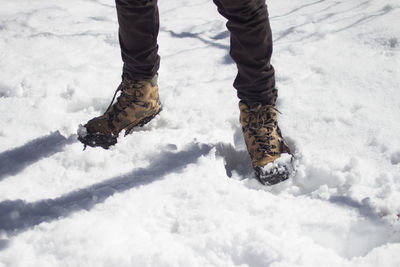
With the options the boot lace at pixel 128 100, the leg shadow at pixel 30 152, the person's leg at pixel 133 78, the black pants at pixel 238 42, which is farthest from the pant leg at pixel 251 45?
the leg shadow at pixel 30 152

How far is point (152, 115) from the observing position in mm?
1864

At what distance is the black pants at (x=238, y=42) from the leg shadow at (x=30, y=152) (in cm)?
49

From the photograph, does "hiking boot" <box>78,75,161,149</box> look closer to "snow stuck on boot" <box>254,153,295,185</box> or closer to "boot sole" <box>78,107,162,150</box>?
"boot sole" <box>78,107,162,150</box>

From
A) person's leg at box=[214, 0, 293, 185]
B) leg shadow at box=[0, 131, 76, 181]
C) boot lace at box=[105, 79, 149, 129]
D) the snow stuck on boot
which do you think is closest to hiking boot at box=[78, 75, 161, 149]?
boot lace at box=[105, 79, 149, 129]

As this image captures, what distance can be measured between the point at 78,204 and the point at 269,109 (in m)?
0.90

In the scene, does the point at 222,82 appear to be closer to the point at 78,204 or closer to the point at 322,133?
the point at 322,133

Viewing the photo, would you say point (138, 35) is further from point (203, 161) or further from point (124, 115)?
point (203, 161)

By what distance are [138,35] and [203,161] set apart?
0.65 m


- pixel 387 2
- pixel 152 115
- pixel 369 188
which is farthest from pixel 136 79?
pixel 387 2

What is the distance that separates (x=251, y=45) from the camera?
56.1 inches

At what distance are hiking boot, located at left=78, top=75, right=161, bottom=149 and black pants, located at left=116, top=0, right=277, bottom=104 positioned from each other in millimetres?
64

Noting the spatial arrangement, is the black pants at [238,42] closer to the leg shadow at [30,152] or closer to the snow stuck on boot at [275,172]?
the snow stuck on boot at [275,172]

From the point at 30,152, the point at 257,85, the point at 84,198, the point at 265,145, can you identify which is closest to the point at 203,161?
the point at 265,145

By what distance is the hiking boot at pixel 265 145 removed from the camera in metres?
1.47
